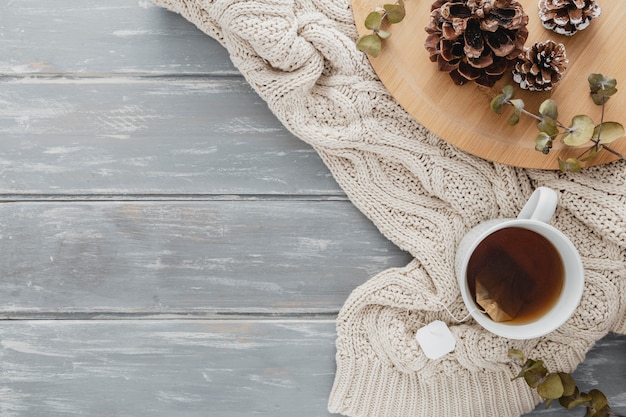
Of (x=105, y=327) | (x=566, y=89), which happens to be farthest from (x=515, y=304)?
(x=105, y=327)

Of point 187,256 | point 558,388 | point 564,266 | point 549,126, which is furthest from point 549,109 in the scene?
point 187,256

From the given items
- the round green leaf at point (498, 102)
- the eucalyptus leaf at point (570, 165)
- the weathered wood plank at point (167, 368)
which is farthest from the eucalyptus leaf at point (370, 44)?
the weathered wood plank at point (167, 368)

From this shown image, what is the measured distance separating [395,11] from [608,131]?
27cm

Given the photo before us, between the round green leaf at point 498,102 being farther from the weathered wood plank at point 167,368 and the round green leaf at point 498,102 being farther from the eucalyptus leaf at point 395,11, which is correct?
the weathered wood plank at point 167,368

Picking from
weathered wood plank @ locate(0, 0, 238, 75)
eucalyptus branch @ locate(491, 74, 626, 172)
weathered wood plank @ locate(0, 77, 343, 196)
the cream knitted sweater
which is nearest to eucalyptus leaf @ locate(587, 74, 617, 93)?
eucalyptus branch @ locate(491, 74, 626, 172)

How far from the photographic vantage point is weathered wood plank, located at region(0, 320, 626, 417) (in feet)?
2.62

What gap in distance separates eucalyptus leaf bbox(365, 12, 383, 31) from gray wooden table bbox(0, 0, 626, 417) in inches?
6.9

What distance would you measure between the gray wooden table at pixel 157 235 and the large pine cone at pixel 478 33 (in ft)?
0.72

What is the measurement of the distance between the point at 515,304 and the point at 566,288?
6 centimetres

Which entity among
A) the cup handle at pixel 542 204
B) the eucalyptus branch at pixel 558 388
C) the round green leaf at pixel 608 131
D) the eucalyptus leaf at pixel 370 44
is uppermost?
the round green leaf at pixel 608 131

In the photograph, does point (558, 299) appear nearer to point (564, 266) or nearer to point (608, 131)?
point (564, 266)

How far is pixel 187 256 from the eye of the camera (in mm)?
797

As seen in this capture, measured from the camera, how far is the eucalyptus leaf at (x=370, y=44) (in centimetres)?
70

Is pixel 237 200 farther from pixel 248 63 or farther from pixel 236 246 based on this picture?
pixel 248 63
